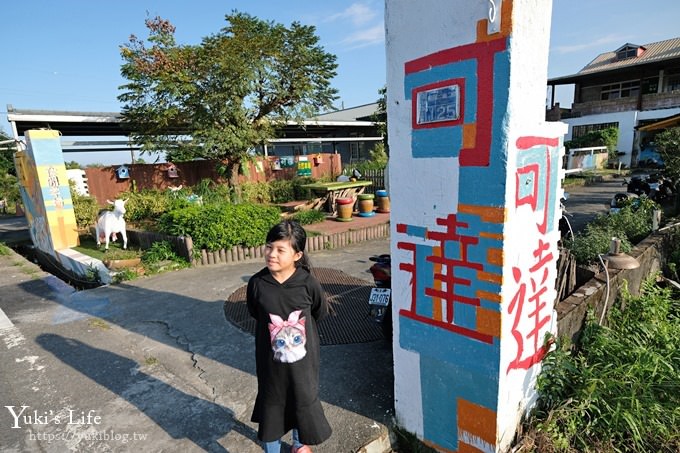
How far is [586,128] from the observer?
85.8 ft

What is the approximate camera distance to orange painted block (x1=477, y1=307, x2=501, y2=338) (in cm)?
194

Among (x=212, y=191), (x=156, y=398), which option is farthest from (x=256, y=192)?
(x=156, y=398)

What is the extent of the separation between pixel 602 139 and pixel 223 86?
76.3ft

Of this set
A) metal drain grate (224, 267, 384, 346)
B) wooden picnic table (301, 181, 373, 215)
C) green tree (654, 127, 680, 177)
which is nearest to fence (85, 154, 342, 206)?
wooden picnic table (301, 181, 373, 215)

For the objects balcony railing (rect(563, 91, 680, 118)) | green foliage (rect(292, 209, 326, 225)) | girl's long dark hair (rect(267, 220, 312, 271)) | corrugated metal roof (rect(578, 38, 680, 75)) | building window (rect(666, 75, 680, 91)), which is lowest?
green foliage (rect(292, 209, 326, 225))

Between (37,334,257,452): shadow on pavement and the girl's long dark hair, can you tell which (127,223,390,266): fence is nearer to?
(37,334,257,452): shadow on pavement

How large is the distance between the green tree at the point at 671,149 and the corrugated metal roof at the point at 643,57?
1990 centimetres

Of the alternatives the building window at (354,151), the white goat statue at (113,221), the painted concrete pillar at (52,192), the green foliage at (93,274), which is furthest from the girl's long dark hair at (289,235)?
the building window at (354,151)

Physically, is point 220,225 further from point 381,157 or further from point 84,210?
point 381,157

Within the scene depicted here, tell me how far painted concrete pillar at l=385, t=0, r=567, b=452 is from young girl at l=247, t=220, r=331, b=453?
0.60 metres

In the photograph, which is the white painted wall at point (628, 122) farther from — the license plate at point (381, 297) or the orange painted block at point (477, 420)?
the orange painted block at point (477, 420)

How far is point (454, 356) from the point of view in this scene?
7.01 ft

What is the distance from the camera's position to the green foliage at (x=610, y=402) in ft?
7.77

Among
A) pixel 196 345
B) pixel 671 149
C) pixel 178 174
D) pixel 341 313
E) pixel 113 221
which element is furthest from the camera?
pixel 178 174
